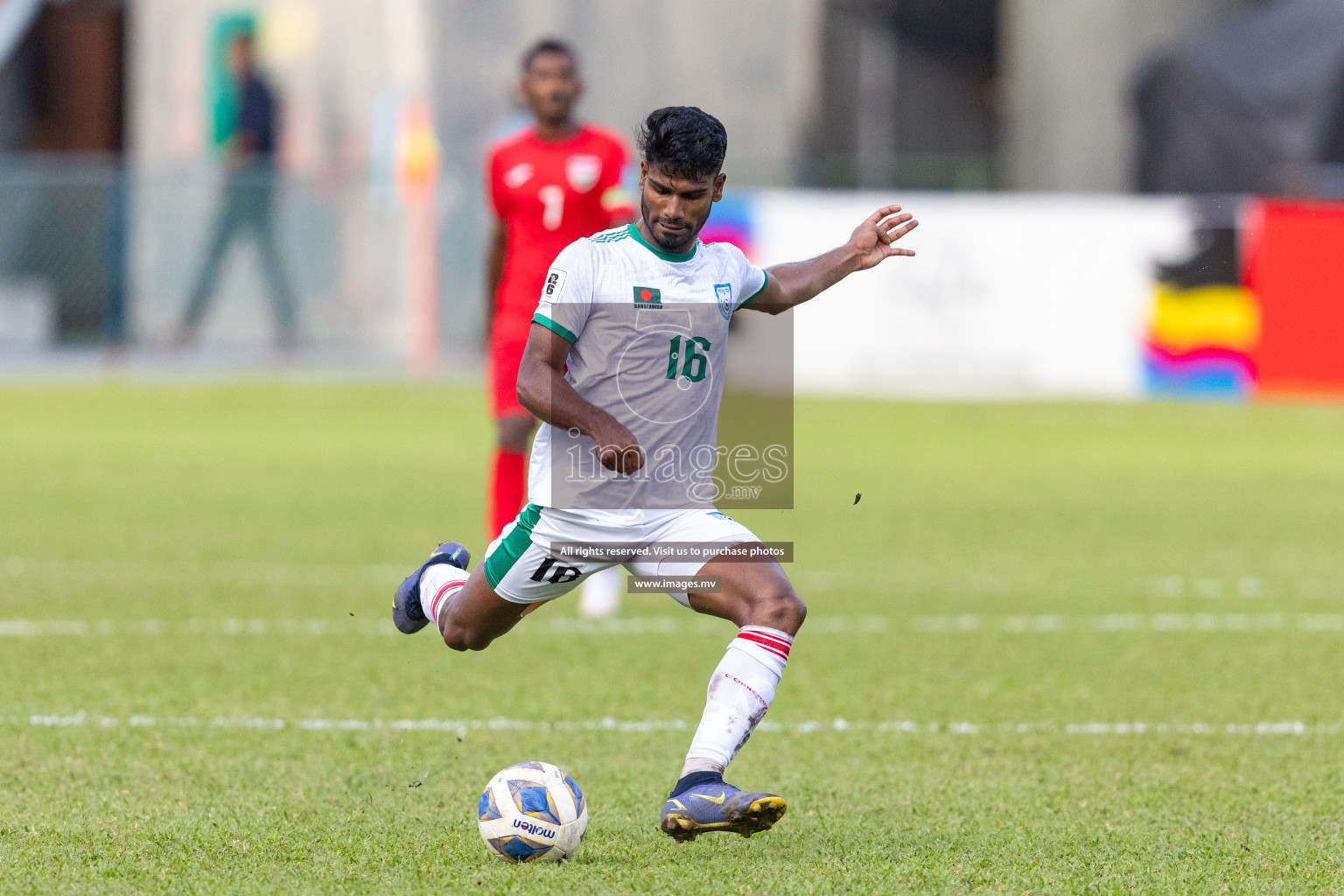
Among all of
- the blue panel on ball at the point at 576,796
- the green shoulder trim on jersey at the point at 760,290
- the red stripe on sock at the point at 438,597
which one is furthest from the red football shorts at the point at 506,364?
the blue panel on ball at the point at 576,796

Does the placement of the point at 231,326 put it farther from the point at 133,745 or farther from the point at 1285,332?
the point at 133,745

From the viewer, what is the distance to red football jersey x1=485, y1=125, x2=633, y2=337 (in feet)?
26.2

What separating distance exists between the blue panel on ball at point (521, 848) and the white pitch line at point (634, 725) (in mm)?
1511

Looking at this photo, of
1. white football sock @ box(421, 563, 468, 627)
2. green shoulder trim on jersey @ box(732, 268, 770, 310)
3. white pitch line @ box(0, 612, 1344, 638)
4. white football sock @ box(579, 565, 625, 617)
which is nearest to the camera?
green shoulder trim on jersey @ box(732, 268, 770, 310)

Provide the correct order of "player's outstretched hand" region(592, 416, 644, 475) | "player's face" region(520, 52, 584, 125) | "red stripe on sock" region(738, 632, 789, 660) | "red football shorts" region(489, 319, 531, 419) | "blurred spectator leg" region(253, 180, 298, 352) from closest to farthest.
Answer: "player's outstretched hand" region(592, 416, 644, 475) < "red stripe on sock" region(738, 632, 789, 660) < "player's face" region(520, 52, 584, 125) < "red football shorts" region(489, 319, 531, 419) < "blurred spectator leg" region(253, 180, 298, 352)

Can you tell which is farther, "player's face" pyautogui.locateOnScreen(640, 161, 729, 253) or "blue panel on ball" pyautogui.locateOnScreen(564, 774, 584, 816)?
"player's face" pyautogui.locateOnScreen(640, 161, 729, 253)

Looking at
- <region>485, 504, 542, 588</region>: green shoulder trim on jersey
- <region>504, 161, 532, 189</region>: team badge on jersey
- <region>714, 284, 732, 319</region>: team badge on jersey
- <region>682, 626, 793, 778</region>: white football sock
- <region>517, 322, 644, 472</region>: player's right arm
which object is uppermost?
<region>504, 161, 532, 189</region>: team badge on jersey

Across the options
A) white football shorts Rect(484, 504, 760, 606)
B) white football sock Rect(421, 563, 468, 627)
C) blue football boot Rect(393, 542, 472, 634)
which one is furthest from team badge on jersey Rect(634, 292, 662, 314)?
blue football boot Rect(393, 542, 472, 634)

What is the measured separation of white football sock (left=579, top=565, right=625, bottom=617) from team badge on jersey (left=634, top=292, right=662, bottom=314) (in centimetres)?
375

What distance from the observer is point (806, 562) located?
991cm

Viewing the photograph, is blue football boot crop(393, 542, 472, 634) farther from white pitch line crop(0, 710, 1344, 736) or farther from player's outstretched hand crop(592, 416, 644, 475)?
player's outstretched hand crop(592, 416, 644, 475)

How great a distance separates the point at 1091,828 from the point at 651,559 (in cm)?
129

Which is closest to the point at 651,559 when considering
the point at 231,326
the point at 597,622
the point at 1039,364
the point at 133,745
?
the point at 133,745

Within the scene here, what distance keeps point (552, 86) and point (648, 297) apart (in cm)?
342
